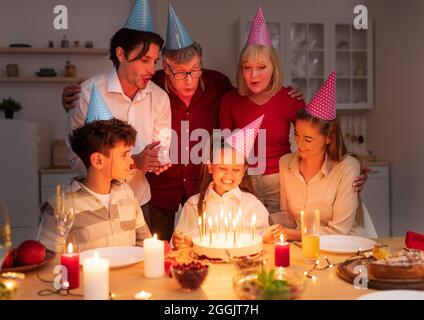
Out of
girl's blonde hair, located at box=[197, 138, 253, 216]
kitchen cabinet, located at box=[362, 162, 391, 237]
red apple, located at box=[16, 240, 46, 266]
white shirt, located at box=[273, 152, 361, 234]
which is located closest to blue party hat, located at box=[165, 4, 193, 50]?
girl's blonde hair, located at box=[197, 138, 253, 216]

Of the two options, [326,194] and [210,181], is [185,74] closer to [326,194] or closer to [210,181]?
[210,181]

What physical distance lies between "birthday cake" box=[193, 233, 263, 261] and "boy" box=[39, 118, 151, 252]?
36 centimetres

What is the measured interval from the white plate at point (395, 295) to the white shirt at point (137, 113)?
47.3 inches

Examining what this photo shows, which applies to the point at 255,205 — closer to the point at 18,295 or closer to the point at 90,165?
the point at 90,165

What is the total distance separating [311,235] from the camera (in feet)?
4.99

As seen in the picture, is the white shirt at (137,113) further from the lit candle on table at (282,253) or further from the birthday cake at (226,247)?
the lit candle on table at (282,253)

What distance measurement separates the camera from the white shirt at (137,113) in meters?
2.09

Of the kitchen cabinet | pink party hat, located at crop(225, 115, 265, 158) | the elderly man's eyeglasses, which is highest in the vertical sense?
the elderly man's eyeglasses

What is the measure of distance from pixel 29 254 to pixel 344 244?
3.26ft

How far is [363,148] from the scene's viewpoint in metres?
4.57

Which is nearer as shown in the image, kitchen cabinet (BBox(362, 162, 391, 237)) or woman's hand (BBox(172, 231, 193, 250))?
woman's hand (BBox(172, 231, 193, 250))

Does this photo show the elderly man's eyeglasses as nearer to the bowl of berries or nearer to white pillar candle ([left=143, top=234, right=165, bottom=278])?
white pillar candle ([left=143, top=234, right=165, bottom=278])

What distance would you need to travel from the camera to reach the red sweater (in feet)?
7.52
